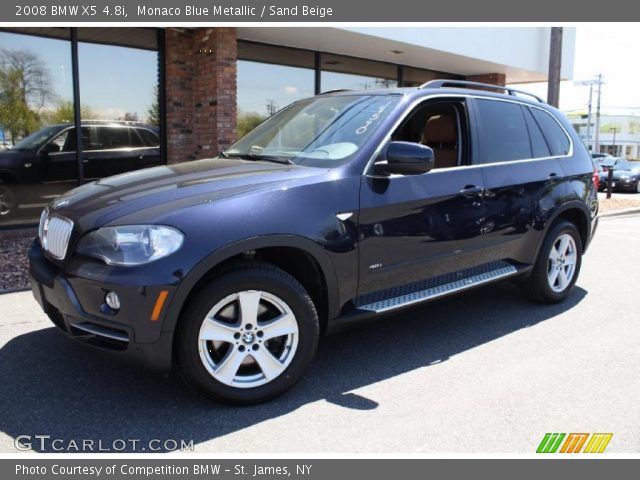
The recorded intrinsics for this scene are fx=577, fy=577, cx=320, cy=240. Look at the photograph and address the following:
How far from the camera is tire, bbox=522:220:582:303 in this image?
5023 mm

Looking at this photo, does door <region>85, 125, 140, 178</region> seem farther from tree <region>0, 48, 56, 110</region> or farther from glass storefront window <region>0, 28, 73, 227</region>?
tree <region>0, 48, 56, 110</region>

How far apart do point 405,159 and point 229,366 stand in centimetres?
161

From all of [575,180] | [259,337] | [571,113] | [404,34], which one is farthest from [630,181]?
[571,113]

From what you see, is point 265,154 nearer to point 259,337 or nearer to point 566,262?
point 259,337

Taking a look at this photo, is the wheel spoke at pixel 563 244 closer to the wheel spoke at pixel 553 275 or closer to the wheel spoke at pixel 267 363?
the wheel spoke at pixel 553 275

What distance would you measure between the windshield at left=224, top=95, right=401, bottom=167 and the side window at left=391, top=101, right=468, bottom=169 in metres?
0.35

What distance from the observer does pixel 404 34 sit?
1060 cm

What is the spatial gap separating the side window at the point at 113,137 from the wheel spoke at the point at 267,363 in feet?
22.4

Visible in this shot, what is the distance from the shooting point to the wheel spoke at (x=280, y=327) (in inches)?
125

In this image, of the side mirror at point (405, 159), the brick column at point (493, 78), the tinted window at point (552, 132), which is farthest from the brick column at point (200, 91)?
the brick column at point (493, 78)

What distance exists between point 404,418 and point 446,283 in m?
1.28

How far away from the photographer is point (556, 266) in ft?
17.1

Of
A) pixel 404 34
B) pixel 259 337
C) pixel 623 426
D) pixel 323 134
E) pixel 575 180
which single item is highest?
pixel 404 34

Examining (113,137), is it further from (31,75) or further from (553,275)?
(553,275)
